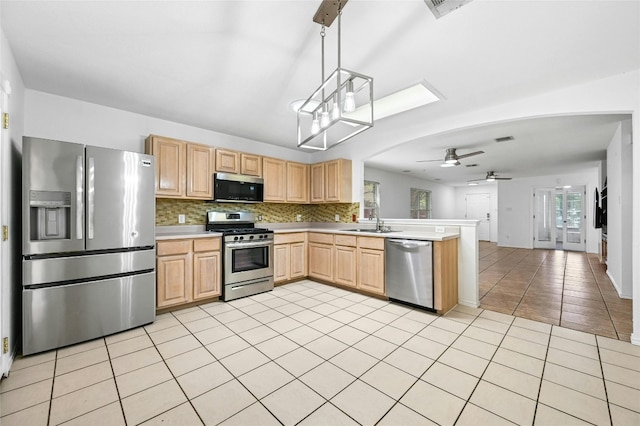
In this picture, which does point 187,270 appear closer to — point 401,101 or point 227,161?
point 227,161

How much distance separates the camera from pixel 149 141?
3463 mm

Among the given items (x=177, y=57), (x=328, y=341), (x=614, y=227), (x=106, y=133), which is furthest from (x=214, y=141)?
(x=614, y=227)

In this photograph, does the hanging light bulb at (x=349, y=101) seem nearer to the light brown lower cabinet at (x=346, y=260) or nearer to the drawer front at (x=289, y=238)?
the light brown lower cabinet at (x=346, y=260)

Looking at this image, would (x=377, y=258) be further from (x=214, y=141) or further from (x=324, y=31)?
(x=214, y=141)

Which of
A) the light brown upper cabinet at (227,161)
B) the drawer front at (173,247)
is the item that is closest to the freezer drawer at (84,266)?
the drawer front at (173,247)

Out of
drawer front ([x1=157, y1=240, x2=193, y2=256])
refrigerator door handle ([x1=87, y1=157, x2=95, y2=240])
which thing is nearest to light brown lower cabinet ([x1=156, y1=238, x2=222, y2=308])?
drawer front ([x1=157, y1=240, x2=193, y2=256])

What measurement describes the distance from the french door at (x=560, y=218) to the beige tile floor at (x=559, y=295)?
2.53 metres

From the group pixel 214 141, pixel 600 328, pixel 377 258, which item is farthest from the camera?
pixel 214 141

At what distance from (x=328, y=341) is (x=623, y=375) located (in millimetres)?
2162

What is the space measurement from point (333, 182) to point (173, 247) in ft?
8.98

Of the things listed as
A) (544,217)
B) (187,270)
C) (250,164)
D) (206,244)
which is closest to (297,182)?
(250,164)

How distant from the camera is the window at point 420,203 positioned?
32.7 feet

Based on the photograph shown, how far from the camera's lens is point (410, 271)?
3307 millimetres

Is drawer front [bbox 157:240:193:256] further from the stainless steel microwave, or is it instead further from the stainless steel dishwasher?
the stainless steel dishwasher
